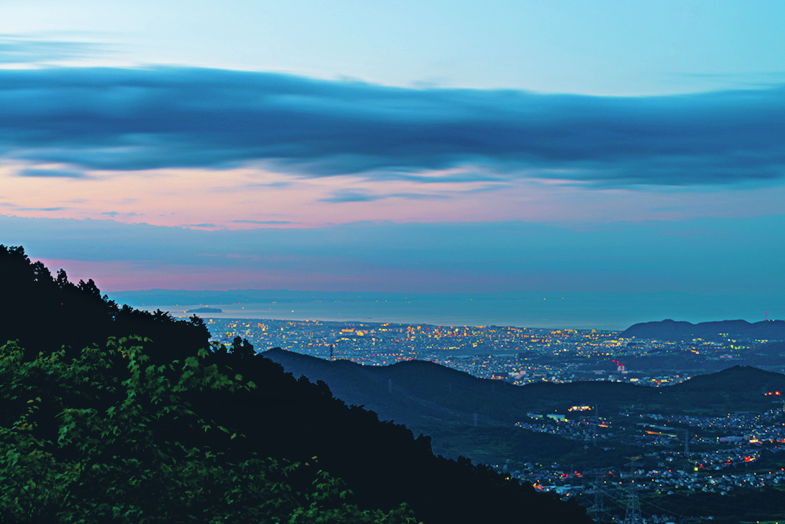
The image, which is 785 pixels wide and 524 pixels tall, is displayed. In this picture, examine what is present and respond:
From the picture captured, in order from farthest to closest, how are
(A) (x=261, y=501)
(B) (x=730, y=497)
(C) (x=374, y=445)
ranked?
1. (B) (x=730, y=497)
2. (C) (x=374, y=445)
3. (A) (x=261, y=501)

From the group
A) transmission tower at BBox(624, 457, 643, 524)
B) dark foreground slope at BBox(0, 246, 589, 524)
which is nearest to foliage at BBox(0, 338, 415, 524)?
dark foreground slope at BBox(0, 246, 589, 524)

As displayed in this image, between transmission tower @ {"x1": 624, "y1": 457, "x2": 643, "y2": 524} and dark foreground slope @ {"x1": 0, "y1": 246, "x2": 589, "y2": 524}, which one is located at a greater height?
dark foreground slope @ {"x1": 0, "y1": 246, "x2": 589, "y2": 524}

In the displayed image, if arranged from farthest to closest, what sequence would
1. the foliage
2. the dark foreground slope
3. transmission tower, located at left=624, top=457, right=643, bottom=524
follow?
transmission tower, located at left=624, top=457, right=643, bottom=524 < the dark foreground slope < the foliage

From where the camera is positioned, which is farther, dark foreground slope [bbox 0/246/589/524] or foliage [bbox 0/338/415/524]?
dark foreground slope [bbox 0/246/589/524]

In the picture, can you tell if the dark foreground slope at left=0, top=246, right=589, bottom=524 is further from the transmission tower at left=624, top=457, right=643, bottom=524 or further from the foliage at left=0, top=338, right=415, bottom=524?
the transmission tower at left=624, top=457, right=643, bottom=524

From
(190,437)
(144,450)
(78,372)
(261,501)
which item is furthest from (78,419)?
(190,437)

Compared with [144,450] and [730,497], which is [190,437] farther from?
[730,497]

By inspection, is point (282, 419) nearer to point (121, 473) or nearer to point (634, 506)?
point (121, 473)

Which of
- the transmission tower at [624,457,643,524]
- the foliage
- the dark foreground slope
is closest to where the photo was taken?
the foliage
